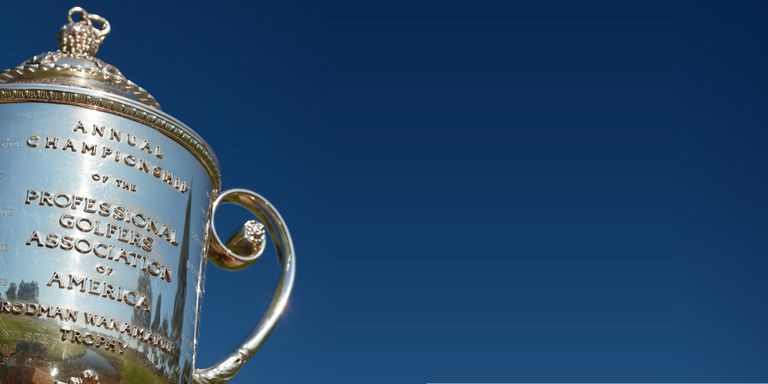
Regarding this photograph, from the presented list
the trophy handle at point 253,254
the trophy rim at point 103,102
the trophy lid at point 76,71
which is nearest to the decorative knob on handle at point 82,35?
the trophy lid at point 76,71

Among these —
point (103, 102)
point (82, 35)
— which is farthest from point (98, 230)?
point (82, 35)

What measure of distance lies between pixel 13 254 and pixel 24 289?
0.57ft

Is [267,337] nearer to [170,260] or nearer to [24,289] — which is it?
[170,260]

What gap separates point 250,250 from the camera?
591cm

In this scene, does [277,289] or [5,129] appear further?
[277,289]

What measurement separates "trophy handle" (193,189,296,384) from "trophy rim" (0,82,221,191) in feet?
1.72

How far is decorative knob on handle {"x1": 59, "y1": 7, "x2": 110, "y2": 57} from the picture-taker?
231 inches

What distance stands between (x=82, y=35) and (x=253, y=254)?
157 cm

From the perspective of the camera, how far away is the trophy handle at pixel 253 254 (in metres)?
5.65

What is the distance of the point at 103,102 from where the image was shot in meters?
5.22

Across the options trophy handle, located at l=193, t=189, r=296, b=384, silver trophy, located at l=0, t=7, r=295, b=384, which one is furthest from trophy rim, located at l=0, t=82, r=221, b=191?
trophy handle, located at l=193, t=189, r=296, b=384

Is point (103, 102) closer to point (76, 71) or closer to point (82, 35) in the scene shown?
point (76, 71)

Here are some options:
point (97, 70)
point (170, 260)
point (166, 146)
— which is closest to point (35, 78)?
point (97, 70)

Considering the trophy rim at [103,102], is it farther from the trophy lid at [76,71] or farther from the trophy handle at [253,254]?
the trophy handle at [253,254]
